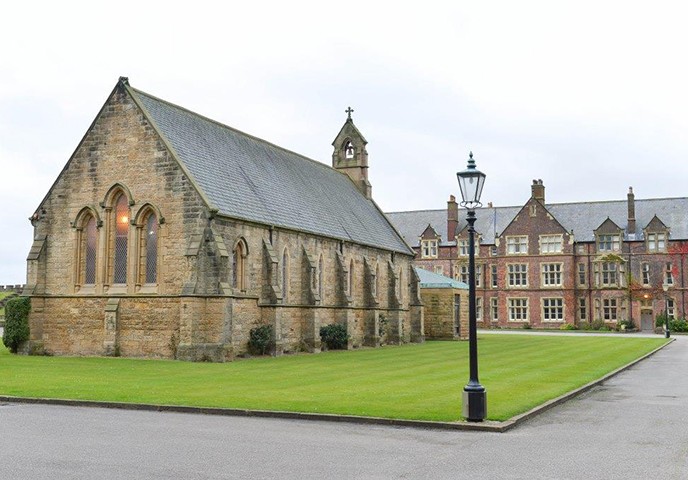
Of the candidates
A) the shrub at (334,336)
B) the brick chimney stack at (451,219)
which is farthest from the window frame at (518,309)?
the shrub at (334,336)

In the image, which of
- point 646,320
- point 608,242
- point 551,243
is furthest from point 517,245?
point 646,320

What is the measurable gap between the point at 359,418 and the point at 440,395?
4252 mm

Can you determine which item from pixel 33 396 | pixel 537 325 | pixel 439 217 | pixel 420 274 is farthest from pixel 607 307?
pixel 33 396

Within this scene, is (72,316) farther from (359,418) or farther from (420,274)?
(420,274)

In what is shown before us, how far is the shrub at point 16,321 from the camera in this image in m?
31.1

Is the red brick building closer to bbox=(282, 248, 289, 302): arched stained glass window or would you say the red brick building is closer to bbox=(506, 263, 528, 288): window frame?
bbox=(506, 263, 528, 288): window frame

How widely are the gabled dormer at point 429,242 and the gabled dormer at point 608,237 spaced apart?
17.3 metres

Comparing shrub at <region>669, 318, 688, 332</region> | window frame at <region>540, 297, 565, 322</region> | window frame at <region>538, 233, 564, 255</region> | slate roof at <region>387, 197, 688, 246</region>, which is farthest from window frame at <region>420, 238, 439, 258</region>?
shrub at <region>669, 318, 688, 332</region>

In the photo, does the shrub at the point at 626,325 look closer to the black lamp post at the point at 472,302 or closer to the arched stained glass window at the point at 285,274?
the arched stained glass window at the point at 285,274

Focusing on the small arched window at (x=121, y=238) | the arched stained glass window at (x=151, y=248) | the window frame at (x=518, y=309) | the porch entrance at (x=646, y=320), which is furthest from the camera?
the window frame at (x=518, y=309)

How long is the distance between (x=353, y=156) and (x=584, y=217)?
33.1m

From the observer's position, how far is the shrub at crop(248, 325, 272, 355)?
103ft

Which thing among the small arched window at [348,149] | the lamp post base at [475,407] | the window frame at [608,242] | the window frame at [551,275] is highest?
the small arched window at [348,149]

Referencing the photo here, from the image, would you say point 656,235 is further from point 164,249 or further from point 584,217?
point 164,249
